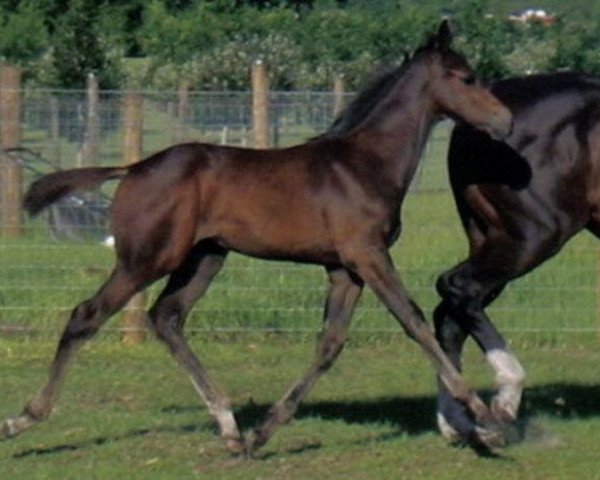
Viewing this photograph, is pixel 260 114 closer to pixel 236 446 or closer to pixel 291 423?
pixel 291 423

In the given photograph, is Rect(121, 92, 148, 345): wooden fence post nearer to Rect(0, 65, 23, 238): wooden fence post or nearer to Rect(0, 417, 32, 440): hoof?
Rect(0, 65, 23, 238): wooden fence post

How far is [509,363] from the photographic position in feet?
30.4

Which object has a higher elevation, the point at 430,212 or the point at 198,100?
the point at 198,100

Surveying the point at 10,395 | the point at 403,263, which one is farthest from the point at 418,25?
the point at 10,395

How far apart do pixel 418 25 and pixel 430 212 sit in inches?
929

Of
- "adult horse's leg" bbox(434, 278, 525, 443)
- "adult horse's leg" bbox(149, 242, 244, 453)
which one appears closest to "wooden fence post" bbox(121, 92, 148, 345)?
"adult horse's leg" bbox(149, 242, 244, 453)

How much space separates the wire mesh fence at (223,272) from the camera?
1335 centimetres

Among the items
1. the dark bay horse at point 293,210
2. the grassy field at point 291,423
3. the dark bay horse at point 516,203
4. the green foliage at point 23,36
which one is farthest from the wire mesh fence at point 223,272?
the green foliage at point 23,36

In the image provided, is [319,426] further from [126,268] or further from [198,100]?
[198,100]

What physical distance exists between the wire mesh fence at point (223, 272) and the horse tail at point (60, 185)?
163 inches

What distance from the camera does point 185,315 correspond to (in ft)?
29.7

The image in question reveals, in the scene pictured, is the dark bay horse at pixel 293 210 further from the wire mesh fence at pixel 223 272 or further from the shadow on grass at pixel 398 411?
the wire mesh fence at pixel 223 272

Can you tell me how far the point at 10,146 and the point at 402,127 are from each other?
5141 millimetres

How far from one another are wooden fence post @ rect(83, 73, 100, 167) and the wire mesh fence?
0.04ft
